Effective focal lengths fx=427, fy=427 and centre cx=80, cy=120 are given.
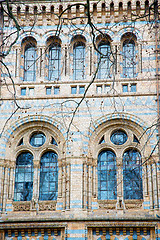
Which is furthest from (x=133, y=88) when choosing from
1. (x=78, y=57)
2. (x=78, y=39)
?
(x=78, y=39)

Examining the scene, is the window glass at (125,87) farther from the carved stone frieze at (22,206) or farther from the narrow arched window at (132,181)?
the carved stone frieze at (22,206)

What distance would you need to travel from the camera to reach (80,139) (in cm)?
1762

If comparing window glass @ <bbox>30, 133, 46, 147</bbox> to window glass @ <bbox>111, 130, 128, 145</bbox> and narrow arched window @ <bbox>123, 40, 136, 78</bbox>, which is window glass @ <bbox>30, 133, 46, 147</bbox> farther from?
narrow arched window @ <bbox>123, 40, 136, 78</bbox>

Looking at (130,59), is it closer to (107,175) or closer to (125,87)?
(125,87)

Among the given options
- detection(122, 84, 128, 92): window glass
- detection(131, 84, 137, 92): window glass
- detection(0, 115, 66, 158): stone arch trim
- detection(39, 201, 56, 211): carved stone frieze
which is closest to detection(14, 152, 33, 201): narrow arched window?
detection(39, 201, 56, 211): carved stone frieze

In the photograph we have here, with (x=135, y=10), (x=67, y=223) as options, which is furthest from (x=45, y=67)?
(x=67, y=223)

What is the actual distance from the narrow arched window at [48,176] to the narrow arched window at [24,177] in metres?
0.47

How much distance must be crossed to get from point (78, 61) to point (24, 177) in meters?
5.74

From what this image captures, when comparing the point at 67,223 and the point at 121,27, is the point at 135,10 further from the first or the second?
the point at 67,223

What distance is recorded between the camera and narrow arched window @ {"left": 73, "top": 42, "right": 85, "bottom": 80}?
19202mm

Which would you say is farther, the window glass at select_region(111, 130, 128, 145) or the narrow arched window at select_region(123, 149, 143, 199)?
the window glass at select_region(111, 130, 128, 145)

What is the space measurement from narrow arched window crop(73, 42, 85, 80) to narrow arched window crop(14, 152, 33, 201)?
415cm

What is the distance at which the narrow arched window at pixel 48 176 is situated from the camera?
1756cm

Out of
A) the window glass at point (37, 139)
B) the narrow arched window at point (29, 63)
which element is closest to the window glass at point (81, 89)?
the narrow arched window at point (29, 63)
